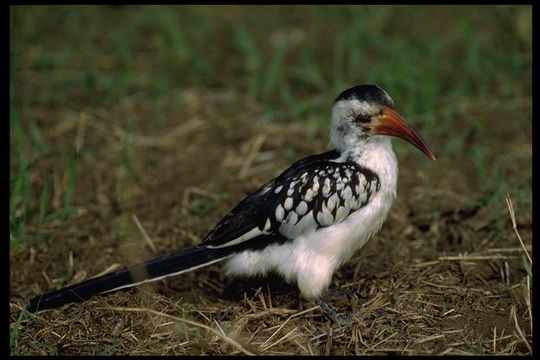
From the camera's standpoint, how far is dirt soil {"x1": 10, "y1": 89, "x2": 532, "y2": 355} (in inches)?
144

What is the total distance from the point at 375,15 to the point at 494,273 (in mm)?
3448

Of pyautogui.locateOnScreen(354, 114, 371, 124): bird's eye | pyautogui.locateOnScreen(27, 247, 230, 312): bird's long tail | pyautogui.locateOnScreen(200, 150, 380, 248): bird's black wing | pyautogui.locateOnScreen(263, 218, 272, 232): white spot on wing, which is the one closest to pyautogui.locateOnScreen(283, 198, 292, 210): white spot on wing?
pyautogui.locateOnScreen(200, 150, 380, 248): bird's black wing

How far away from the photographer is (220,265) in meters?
4.64

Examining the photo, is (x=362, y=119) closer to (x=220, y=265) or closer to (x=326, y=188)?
(x=326, y=188)

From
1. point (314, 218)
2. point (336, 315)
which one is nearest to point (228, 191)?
point (314, 218)

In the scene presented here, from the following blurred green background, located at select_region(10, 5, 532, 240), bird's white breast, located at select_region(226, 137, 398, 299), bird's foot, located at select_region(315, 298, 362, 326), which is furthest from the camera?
blurred green background, located at select_region(10, 5, 532, 240)

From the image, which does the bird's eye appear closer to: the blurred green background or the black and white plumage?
the black and white plumage

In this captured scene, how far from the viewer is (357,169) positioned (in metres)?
4.00

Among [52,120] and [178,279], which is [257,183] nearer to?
[178,279]

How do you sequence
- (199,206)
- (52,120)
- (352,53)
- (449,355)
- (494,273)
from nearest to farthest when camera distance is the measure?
(449,355) < (494,273) < (199,206) < (52,120) < (352,53)

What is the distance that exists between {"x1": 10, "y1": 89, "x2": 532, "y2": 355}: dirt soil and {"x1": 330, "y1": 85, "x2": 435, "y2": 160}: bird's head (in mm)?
716

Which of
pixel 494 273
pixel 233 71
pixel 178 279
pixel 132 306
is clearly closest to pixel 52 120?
pixel 233 71

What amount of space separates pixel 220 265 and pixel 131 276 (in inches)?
29.4

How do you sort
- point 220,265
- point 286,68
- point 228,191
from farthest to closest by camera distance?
point 286,68 → point 228,191 → point 220,265
